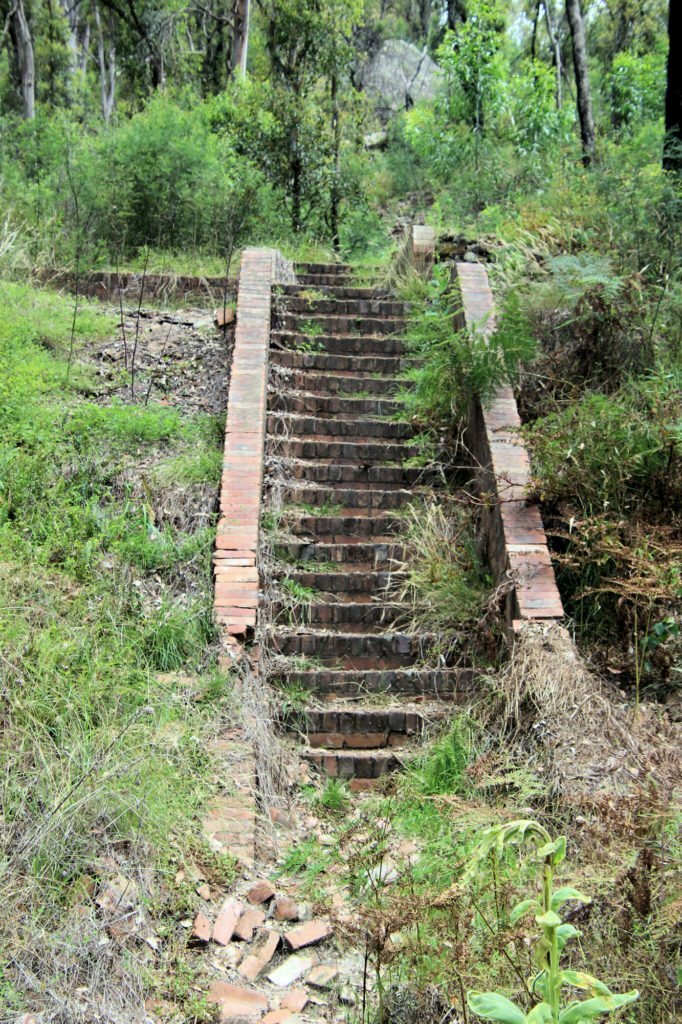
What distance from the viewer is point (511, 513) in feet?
18.6

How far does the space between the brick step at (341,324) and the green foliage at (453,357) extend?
19cm

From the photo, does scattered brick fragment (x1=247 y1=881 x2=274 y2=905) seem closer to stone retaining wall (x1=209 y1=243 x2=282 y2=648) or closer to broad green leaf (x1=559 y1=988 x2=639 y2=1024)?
stone retaining wall (x1=209 y1=243 x2=282 y2=648)

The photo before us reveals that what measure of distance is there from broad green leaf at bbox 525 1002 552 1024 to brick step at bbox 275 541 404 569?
13.9 ft

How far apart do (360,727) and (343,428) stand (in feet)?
9.04

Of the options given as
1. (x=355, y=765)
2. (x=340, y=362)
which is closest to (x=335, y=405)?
(x=340, y=362)

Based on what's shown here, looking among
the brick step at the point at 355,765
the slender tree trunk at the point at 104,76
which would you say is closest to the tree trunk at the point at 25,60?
the slender tree trunk at the point at 104,76

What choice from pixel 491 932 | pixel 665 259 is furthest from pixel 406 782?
pixel 665 259

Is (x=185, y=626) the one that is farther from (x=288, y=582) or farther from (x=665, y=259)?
(x=665, y=259)

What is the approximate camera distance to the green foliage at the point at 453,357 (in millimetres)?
6414

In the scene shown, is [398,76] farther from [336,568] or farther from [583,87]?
[336,568]

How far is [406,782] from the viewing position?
4.61 m

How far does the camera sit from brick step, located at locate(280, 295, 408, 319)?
8391mm

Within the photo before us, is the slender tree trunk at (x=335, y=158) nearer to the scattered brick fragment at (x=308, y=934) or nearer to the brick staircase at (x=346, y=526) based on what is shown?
the brick staircase at (x=346, y=526)

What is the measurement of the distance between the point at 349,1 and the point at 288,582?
32.9 feet
